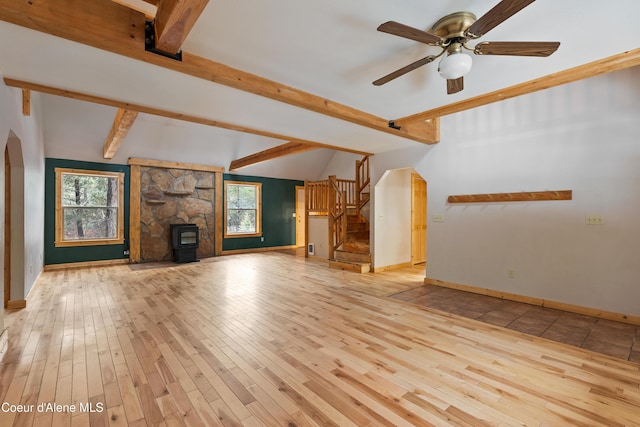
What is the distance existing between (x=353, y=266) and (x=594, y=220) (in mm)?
3927

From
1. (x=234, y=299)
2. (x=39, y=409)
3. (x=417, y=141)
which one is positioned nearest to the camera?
(x=39, y=409)

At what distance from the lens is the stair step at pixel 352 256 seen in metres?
6.27

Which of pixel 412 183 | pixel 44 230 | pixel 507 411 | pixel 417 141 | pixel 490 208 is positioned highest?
pixel 417 141

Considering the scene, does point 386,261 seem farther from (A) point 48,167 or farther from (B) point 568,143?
(A) point 48,167

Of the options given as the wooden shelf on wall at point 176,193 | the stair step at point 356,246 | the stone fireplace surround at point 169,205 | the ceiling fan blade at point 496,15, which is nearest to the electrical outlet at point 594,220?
the ceiling fan blade at point 496,15

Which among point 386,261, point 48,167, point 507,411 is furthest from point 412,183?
point 48,167

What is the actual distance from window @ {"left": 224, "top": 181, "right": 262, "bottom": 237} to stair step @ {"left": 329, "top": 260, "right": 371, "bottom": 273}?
3.81m

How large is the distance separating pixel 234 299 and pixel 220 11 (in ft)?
Answer: 11.5

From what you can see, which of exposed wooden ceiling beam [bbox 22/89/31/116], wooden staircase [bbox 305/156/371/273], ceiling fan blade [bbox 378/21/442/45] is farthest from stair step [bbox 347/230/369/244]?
exposed wooden ceiling beam [bbox 22/89/31/116]

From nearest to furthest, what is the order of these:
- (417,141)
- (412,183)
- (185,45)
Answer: (185,45) → (417,141) → (412,183)

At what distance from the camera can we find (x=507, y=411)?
1840 millimetres

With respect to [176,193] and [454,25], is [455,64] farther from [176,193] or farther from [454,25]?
[176,193]

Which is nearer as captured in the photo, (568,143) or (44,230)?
(568,143)

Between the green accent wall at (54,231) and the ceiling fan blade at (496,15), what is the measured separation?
25.7 feet
